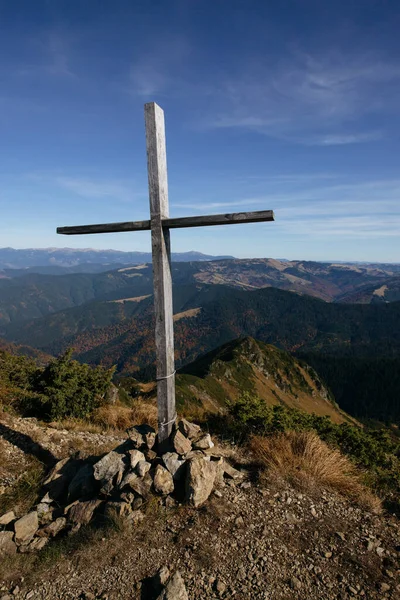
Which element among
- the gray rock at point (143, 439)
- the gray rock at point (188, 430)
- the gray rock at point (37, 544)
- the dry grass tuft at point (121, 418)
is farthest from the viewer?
the dry grass tuft at point (121, 418)

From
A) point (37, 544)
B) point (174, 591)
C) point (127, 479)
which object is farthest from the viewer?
point (127, 479)

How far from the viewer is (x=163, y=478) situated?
20.7ft

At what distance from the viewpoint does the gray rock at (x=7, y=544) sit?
543 cm

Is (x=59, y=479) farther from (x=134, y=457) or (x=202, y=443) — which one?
(x=202, y=443)

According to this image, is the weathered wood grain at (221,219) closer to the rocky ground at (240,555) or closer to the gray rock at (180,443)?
the gray rock at (180,443)

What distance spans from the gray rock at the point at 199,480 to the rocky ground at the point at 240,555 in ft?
0.48

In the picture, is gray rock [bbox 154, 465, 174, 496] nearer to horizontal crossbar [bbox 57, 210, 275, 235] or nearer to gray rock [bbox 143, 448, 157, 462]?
gray rock [bbox 143, 448, 157, 462]

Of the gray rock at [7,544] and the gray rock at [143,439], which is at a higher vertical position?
the gray rock at [143,439]

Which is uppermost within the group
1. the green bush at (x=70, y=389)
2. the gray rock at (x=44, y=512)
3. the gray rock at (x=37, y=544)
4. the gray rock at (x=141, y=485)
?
the gray rock at (x=141, y=485)

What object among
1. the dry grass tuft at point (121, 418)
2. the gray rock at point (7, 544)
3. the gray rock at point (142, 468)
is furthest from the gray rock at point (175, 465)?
the dry grass tuft at point (121, 418)

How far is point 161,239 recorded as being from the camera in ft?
22.3

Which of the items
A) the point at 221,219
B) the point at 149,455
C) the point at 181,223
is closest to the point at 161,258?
the point at 181,223

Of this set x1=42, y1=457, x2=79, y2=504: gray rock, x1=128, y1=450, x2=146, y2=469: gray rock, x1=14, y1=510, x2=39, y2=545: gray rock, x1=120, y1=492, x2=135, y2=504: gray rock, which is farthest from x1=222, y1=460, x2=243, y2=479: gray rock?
x1=14, y1=510, x2=39, y2=545: gray rock

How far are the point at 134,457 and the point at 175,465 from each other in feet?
2.95
